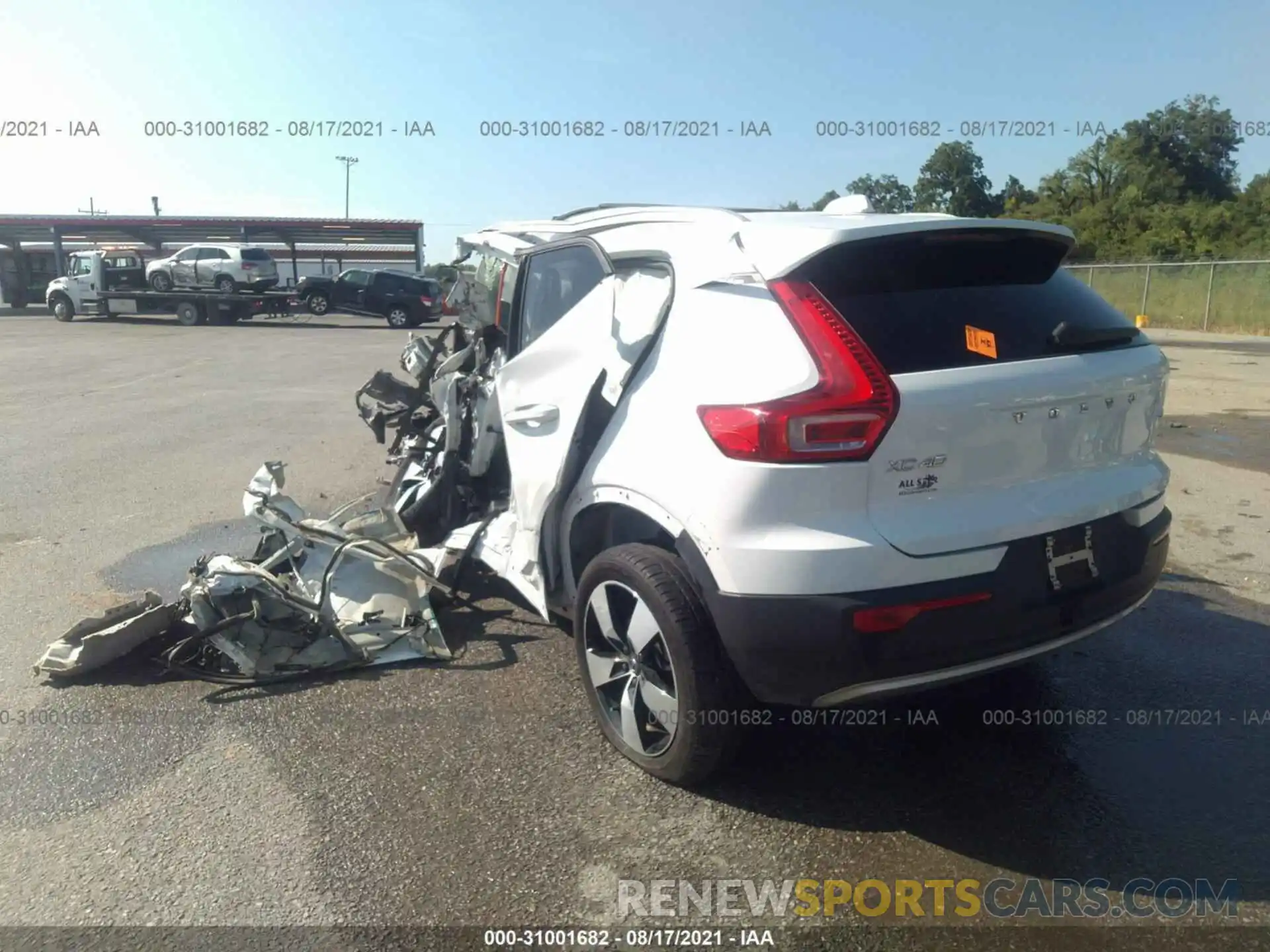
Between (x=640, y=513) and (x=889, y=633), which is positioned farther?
(x=640, y=513)

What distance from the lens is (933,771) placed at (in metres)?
3.34

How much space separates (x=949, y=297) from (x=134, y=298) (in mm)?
33076

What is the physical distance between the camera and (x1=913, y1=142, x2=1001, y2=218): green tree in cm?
5106

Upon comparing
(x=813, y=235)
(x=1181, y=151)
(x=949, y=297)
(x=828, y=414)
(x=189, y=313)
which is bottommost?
(x=189, y=313)

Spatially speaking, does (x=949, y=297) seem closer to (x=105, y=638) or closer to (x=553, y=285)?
(x=553, y=285)

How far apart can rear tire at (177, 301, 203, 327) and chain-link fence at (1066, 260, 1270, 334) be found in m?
26.3

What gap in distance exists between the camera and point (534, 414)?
3.82 meters

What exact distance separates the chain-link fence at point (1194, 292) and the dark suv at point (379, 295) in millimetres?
19237

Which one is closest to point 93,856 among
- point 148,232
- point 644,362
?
point 644,362

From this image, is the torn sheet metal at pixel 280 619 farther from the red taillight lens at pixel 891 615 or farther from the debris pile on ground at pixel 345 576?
the red taillight lens at pixel 891 615

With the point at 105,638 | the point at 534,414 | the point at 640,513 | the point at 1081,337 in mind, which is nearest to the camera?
the point at 1081,337

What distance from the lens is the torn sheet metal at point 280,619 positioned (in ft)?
13.5

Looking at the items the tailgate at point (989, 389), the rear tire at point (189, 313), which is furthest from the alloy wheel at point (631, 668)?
the rear tire at point (189, 313)

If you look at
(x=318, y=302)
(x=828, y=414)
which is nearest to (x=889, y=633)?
(x=828, y=414)
